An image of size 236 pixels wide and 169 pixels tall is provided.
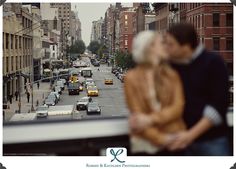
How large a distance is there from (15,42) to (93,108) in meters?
1.55

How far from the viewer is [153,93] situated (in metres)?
2.70

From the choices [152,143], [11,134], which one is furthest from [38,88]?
[152,143]

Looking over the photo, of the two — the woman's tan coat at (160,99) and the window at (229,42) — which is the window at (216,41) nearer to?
the window at (229,42)

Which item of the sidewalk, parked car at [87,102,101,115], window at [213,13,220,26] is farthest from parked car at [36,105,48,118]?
window at [213,13,220,26]

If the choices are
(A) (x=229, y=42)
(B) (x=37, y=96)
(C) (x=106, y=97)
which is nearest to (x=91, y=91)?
(C) (x=106, y=97)

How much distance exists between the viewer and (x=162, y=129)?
2729 millimetres

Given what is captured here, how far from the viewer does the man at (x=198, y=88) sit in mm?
2697

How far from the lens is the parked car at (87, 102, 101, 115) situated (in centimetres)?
729

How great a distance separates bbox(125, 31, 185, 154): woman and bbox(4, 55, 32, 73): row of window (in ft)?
14.0

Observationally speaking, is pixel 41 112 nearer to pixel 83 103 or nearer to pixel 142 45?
pixel 83 103

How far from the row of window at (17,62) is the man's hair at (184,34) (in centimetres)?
425

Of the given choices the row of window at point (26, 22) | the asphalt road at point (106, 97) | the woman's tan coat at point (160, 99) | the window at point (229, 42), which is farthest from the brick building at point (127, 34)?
the woman's tan coat at point (160, 99)

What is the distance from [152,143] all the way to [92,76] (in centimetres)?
544

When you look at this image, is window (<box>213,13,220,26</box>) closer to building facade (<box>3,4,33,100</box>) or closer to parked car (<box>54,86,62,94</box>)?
building facade (<box>3,4,33,100</box>)
